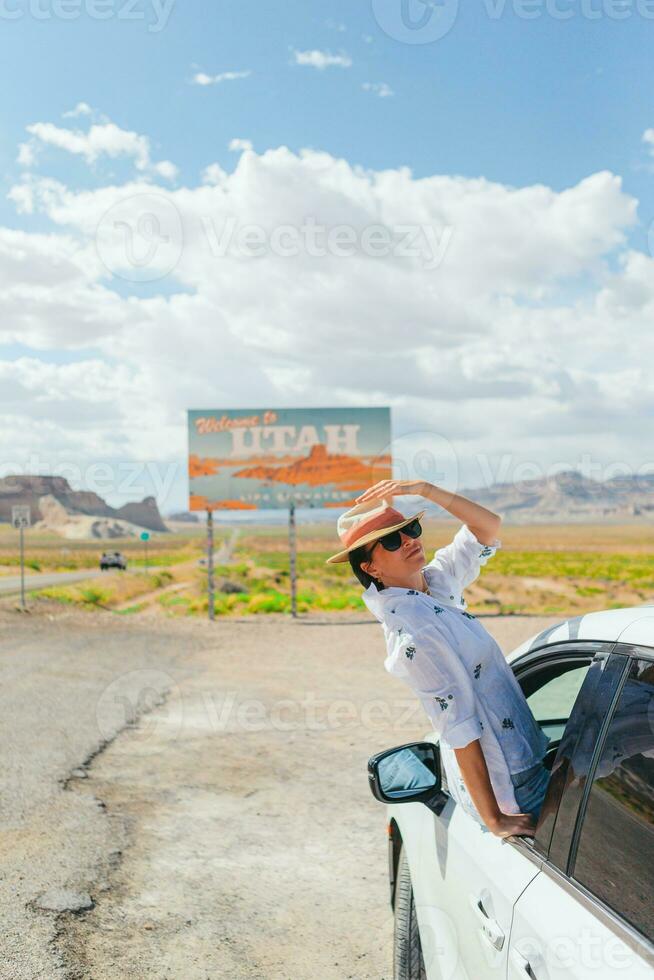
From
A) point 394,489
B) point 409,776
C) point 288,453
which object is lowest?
point 409,776

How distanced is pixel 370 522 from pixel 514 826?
40.4 inches

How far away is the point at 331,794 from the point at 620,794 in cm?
520

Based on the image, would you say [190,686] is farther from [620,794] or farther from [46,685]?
[620,794]

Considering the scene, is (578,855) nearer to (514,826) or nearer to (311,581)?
(514,826)

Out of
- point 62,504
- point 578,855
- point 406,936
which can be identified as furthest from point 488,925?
point 62,504

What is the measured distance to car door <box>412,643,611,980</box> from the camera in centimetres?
208

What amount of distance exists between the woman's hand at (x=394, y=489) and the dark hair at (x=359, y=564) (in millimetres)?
181

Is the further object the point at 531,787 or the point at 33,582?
the point at 33,582

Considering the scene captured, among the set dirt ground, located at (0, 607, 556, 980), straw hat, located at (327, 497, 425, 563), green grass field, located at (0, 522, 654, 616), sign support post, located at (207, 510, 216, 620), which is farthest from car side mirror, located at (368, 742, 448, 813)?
green grass field, located at (0, 522, 654, 616)

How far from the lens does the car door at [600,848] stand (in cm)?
169

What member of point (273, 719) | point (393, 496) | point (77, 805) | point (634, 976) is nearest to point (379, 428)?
point (273, 719)

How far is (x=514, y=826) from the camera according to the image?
90.3 inches

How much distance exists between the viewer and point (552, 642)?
2.46 metres

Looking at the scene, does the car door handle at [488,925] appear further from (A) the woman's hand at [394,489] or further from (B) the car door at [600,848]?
(A) the woman's hand at [394,489]
